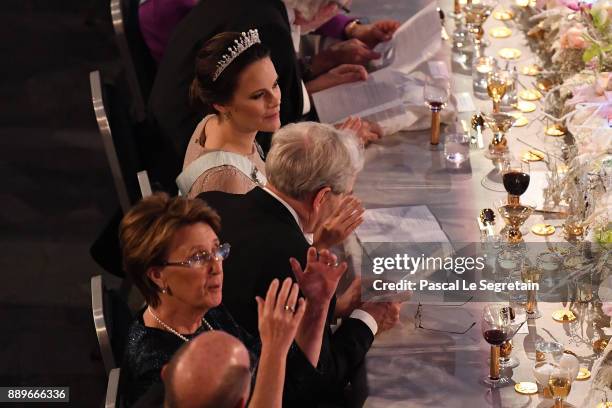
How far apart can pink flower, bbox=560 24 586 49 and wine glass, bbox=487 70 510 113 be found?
22 cm

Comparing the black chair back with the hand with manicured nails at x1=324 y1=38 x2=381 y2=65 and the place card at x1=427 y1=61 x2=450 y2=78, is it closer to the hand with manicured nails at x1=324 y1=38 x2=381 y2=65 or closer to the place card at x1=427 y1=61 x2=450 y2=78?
the hand with manicured nails at x1=324 y1=38 x2=381 y2=65

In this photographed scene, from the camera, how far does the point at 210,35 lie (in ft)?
12.8

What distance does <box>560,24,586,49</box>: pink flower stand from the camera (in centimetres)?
382

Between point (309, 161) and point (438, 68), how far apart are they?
4.32ft

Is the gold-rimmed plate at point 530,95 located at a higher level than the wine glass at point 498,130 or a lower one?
lower

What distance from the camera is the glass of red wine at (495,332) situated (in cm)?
275

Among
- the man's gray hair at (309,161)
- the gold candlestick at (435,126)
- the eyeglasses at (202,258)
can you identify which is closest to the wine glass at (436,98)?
the gold candlestick at (435,126)

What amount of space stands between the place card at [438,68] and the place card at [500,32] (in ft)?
1.32

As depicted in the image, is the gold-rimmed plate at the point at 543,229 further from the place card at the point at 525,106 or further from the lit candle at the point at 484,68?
the lit candle at the point at 484,68

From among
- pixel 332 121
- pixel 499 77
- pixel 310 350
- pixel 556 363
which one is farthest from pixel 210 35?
pixel 556 363

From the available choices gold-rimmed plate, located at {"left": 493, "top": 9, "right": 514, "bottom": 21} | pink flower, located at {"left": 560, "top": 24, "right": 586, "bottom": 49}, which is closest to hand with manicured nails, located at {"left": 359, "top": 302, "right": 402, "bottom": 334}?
pink flower, located at {"left": 560, "top": 24, "right": 586, "bottom": 49}

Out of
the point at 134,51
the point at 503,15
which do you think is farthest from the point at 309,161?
the point at 503,15

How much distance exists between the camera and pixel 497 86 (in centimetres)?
387

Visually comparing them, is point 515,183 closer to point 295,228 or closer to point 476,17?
point 295,228
